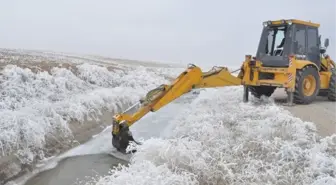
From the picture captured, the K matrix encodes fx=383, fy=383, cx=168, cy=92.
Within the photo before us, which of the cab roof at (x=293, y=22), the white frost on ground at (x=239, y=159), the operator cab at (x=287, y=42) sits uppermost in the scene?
the cab roof at (x=293, y=22)

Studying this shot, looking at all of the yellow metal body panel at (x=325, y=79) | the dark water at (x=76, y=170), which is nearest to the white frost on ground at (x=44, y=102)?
the dark water at (x=76, y=170)

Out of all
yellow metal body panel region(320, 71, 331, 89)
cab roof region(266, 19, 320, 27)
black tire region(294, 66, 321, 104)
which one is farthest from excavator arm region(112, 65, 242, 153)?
yellow metal body panel region(320, 71, 331, 89)

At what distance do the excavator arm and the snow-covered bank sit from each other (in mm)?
1712

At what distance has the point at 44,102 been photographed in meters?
10.4

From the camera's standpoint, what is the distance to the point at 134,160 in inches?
248

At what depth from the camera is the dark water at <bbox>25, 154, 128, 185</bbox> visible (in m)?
7.31

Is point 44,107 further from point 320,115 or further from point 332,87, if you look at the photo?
point 332,87

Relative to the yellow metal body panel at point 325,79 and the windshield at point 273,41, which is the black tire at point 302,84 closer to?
the yellow metal body panel at point 325,79

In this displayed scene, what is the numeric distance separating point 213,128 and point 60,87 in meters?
6.92

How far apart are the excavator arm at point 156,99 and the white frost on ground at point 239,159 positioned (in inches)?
51.5

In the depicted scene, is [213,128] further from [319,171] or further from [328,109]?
[328,109]

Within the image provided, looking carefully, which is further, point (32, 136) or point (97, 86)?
point (97, 86)

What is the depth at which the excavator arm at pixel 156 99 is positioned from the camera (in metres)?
8.31

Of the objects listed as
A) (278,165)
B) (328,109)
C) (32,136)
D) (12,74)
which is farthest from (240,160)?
(12,74)
